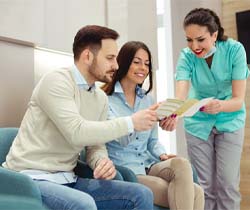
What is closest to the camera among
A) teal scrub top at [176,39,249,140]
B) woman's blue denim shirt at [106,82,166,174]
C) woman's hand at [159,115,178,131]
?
woman's hand at [159,115,178,131]

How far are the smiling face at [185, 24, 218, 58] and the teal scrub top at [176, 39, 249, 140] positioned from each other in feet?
0.28

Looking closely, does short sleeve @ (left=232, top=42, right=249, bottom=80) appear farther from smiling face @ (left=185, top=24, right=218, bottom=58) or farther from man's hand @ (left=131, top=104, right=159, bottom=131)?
man's hand @ (left=131, top=104, right=159, bottom=131)

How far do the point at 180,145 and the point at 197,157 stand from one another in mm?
1402

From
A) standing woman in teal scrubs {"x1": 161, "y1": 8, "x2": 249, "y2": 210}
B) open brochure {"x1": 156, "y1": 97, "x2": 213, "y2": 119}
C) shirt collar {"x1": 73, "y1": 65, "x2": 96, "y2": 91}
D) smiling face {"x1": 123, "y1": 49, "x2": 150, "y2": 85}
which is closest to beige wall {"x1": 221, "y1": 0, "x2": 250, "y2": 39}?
standing woman in teal scrubs {"x1": 161, "y1": 8, "x2": 249, "y2": 210}

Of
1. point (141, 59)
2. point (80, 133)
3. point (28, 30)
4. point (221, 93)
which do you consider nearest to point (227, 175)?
point (221, 93)

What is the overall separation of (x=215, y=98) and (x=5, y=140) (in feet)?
4.35

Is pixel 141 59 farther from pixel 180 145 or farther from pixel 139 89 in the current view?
pixel 180 145

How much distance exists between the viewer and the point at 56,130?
66.4 inches

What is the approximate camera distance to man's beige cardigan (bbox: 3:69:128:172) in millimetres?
1603

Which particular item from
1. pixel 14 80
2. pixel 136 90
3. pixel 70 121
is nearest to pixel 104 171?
pixel 70 121

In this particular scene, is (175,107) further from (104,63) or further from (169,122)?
(104,63)

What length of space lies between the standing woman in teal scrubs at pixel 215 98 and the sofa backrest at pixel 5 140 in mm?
1150

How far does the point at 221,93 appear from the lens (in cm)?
257

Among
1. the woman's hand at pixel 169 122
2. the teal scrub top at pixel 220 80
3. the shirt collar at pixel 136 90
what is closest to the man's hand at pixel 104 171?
the woman's hand at pixel 169 122
